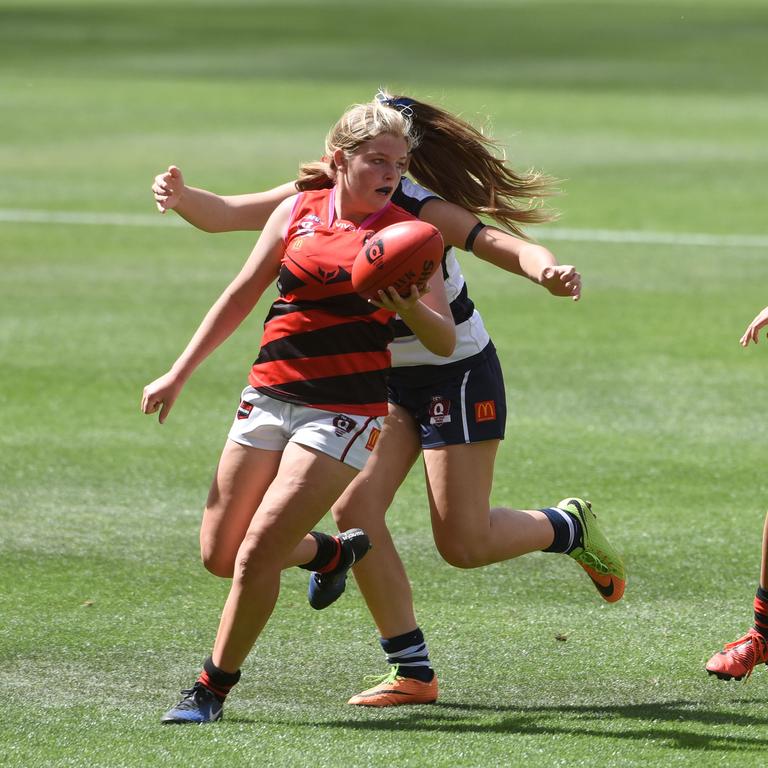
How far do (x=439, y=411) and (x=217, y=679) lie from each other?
139 centimetres

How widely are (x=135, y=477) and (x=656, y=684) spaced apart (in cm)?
387

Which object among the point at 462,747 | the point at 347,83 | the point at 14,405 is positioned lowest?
the point at 462,747

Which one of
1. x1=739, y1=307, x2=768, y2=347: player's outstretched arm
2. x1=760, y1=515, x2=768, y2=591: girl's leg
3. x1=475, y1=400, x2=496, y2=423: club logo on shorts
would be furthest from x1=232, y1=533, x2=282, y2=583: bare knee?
x1=739, y1=307, x2=768, y2=347: player's outstretched arm

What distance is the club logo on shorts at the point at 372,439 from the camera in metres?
5.65

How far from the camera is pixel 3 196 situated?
61.3 ft

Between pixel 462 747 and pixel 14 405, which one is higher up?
pixel 14 405

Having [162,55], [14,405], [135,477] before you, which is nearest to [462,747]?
[135,477]

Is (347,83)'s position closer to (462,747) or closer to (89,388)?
(89,388)

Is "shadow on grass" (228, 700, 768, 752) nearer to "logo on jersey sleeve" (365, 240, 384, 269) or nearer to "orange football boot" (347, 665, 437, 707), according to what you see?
"orange football boot" (347, 665, 437, 707)

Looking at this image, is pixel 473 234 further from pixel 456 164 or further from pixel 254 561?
pixel 254 561

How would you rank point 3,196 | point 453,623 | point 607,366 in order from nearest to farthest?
1. point 453,623
2. point 607,366
3. point 3,196

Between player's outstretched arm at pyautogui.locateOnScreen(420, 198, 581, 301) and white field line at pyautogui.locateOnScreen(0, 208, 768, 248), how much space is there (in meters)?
10.7

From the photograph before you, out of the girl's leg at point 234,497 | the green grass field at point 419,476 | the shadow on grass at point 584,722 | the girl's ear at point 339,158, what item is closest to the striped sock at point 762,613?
the green grass field at point 419,476

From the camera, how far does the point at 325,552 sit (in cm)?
597
